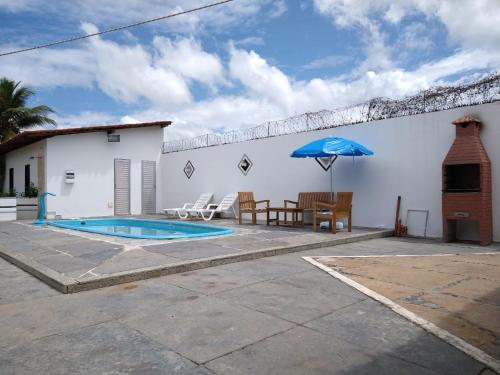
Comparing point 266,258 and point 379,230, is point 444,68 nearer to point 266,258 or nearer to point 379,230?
point 379,230

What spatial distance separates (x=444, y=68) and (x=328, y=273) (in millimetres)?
Answer: 6524

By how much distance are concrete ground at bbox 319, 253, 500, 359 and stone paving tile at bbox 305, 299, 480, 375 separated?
248 mm

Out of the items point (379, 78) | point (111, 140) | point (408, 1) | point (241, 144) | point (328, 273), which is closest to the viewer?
point (328, 273)

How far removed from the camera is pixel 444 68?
900 centimetres

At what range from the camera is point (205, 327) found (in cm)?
306

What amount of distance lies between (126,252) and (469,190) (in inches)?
241

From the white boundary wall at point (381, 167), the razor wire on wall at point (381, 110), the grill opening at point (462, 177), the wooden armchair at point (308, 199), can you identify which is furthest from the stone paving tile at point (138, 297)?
the razor wire on wall at point (381, 110)

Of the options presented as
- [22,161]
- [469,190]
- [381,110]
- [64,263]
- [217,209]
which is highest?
[381,110]

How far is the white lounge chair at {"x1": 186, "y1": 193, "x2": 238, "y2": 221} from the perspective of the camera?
477 inches

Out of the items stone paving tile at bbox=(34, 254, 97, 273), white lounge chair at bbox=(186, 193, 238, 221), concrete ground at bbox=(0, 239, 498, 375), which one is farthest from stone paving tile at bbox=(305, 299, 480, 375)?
white lounge chair at bbox=(186, 193, 238, 221)

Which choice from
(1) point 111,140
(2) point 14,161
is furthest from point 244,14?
(2) point 14,161

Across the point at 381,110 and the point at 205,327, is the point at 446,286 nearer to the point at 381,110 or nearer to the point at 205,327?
the point at 205,327

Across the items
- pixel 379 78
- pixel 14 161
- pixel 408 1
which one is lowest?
pixel 14 161

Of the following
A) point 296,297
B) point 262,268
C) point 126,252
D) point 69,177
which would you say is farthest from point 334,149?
point 69,177
